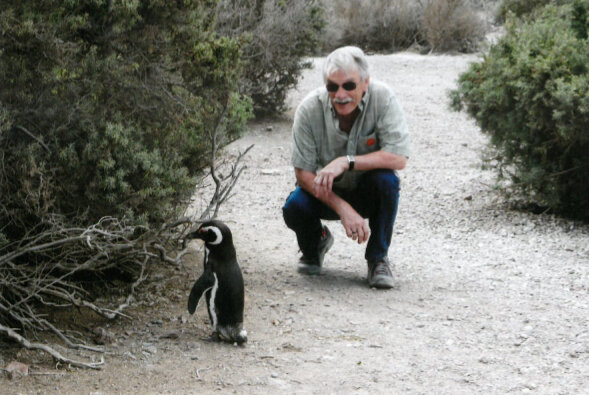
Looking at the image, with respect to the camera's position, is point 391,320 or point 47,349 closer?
point 47,349

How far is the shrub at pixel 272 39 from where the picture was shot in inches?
397

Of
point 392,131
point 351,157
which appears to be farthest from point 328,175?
point 392,131

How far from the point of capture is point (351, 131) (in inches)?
191

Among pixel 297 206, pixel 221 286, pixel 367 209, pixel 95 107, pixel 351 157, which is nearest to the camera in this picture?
pixel 221 286

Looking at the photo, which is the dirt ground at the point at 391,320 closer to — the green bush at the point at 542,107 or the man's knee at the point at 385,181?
the green bush at the point at 542,107

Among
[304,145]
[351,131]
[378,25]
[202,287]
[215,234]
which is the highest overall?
[378,25]

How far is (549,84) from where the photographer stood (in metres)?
6.24

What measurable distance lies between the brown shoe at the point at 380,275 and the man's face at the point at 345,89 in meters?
0.98

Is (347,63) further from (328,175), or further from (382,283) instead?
(382,283)

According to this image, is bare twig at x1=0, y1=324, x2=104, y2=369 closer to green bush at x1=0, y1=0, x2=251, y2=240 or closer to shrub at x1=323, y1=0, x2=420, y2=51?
green bush at x1=0, y1=0, x2=251, y2=240

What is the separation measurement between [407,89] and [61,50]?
32.3 feet

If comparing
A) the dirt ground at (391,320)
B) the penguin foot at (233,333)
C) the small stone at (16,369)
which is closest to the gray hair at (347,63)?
the dirt ground at (391,320)

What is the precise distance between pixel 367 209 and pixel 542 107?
2.11 metres

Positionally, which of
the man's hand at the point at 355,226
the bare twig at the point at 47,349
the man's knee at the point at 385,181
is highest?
the man's knee at the point at 385,181
